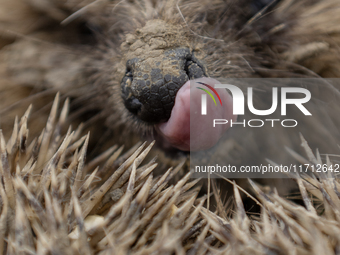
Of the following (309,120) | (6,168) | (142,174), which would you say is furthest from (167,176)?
(309,120)

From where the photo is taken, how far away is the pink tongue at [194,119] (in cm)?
80

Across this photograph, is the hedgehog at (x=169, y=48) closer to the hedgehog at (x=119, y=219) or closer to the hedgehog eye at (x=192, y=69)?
the hedgehog eye at (x=192, y=69)

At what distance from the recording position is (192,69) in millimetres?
854

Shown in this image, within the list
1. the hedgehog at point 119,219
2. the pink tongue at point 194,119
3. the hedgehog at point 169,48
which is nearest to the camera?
the hedgehog at point 119,219

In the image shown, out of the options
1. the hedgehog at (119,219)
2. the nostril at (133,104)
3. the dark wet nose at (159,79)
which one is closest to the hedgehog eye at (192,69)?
the dark wet nose at (159,79)

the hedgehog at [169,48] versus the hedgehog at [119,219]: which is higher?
the hedgehog at [169,48]

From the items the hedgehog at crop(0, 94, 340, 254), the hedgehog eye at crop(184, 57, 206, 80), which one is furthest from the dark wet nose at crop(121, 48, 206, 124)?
the hedgehog at crop(0, 94, 340, 254)

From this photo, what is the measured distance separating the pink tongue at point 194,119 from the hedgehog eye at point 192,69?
0.08ft

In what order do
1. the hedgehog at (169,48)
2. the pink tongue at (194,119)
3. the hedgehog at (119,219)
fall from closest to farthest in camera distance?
the hedgehog at (119,219) < the pink tongue at (194,119) < the hedgehog at (169,48)

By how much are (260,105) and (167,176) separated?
415 mm

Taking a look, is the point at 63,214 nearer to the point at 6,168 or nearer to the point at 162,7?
the point at 6,168

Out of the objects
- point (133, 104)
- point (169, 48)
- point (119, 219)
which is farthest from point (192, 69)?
point (119, 219)

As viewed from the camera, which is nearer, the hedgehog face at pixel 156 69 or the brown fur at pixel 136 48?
the hedgehog face at pixel 156 69

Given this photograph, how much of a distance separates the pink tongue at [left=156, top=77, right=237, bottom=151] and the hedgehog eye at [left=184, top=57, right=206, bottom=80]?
23 mm
